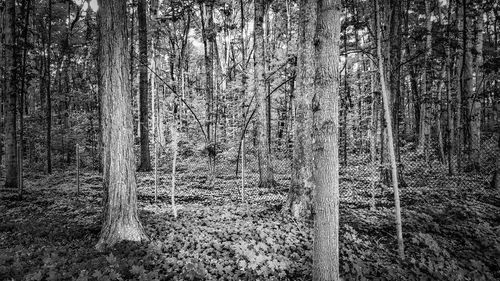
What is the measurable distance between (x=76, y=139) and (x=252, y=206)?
17.4 meters

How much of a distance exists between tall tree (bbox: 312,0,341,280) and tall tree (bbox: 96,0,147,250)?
3073 millimetres

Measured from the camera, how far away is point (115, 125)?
13.8 ft

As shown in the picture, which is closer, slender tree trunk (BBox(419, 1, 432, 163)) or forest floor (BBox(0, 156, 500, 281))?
forest floor (BBox(0, 156, 500, 281))

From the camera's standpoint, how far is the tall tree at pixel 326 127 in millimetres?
2893

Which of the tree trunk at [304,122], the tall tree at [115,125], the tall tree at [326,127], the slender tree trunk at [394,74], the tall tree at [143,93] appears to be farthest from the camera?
the tall tree at [143,93]

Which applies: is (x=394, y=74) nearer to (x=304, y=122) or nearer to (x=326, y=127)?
(x=304, y=122)

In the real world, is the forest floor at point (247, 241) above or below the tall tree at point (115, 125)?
below

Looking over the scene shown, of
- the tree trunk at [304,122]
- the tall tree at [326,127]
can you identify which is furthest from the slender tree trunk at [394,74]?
the tall tree at [326,127]

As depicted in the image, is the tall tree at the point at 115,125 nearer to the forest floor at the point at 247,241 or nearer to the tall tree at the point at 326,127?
the forest floor at the point at 247,241

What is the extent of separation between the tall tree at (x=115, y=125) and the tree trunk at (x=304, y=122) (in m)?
3.13

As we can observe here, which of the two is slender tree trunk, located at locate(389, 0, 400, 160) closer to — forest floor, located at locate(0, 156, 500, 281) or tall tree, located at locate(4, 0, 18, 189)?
forest floor, located at locate(0, 156, 500, 281)

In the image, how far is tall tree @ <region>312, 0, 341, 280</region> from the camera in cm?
289

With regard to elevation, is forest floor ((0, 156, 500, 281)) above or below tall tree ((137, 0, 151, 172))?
below

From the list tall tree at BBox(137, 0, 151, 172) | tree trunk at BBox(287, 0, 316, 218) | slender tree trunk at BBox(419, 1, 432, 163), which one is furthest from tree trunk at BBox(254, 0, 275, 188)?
slender tree trunk at BBox(419, 1, 432, 163)
